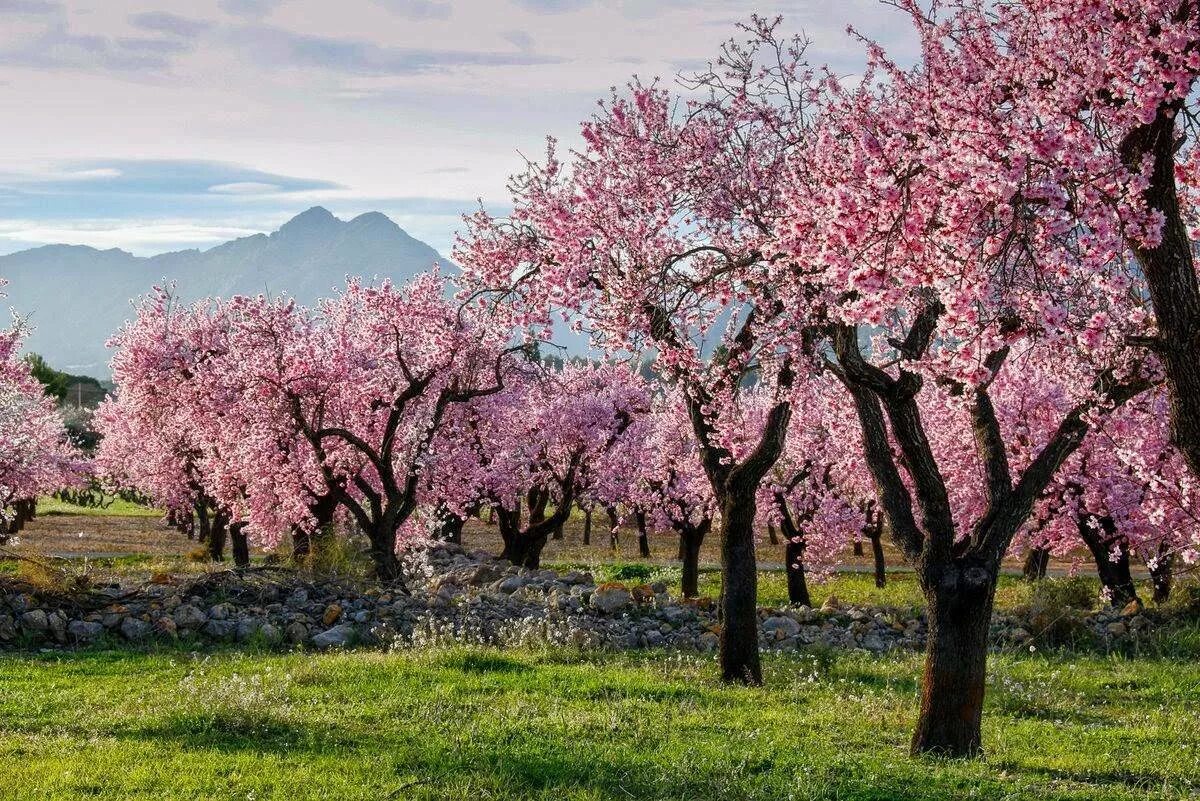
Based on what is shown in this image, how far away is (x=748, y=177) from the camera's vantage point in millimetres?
14109

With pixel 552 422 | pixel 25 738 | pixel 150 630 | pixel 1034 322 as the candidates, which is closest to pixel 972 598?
pixel 1034 322

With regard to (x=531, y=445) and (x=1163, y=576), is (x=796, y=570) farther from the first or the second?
(x=1163, y=576)

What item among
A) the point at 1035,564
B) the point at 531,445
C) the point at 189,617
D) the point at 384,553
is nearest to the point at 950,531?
the point at 189,617

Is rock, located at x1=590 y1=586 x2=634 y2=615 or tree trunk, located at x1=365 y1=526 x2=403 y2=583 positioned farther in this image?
tree trunk, located at x1=365 y1=526 x2=403 y2=583

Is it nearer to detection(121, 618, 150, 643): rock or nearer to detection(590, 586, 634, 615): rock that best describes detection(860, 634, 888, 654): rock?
detection(590, 586, 634, 615): rock

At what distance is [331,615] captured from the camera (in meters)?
19.7

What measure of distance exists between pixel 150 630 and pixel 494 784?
39.5 feet

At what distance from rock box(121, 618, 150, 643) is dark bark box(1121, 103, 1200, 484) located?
16451 millimetres

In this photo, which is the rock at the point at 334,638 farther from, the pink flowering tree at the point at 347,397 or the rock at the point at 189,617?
the pink flowering tree at the point at 347,397

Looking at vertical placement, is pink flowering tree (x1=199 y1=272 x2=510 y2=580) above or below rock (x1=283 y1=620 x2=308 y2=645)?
above

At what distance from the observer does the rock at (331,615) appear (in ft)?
64.2

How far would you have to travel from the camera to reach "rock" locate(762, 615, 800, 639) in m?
20.6

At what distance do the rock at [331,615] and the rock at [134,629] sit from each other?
304cm

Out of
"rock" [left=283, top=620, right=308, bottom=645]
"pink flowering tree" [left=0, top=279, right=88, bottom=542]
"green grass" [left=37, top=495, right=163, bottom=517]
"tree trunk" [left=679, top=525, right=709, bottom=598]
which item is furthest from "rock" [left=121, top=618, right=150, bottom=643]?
"green grass" [left=37, top=495, right=163, bottom=517]
